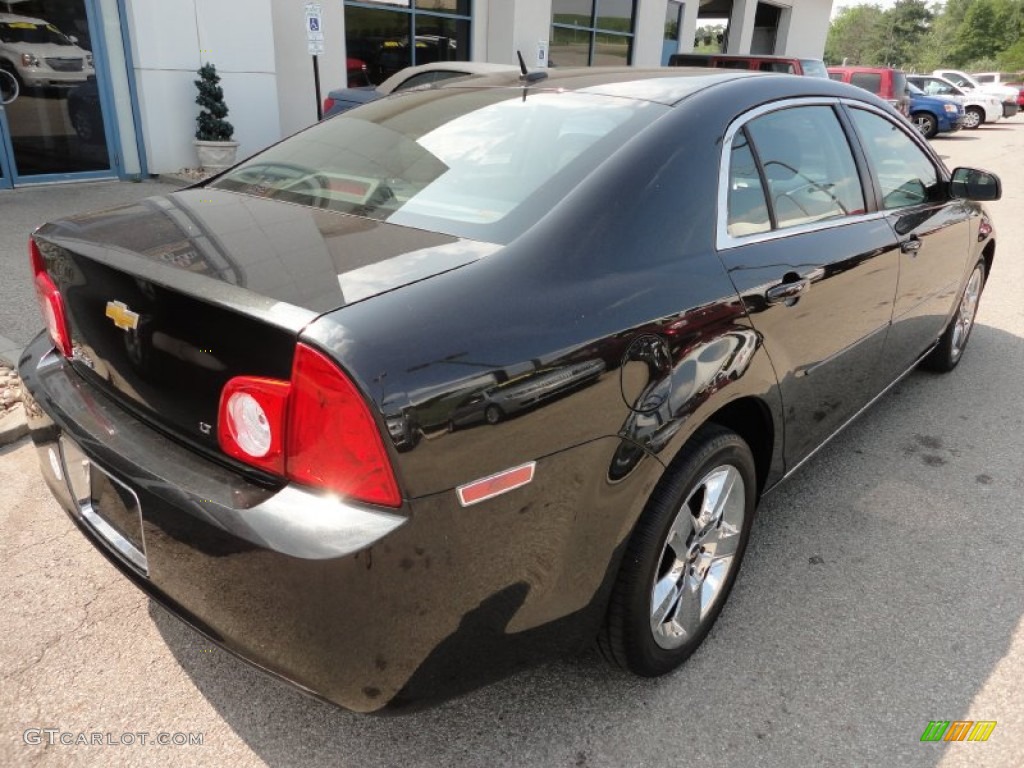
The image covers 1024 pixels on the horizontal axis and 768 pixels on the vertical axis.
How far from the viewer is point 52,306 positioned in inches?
85.7

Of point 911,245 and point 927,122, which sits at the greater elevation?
point 911,245

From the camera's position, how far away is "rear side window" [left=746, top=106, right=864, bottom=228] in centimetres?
250

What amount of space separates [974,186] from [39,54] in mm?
8728

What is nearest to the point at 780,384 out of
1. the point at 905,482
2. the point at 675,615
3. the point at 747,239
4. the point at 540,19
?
the point at 747,239

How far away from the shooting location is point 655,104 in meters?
2.30

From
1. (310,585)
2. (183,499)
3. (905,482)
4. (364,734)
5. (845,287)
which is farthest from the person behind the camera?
(905,482)

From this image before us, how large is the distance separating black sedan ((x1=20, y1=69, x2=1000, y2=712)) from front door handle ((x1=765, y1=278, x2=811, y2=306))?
0.13 ft

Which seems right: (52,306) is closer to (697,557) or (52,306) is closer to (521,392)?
(521,392)

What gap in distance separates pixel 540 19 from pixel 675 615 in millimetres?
14231

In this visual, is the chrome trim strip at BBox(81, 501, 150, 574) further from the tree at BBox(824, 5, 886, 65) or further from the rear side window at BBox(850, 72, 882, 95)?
the tree at BBox(824, 5, 886, 65)

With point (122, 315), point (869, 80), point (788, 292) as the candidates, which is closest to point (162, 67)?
point (122, 315)

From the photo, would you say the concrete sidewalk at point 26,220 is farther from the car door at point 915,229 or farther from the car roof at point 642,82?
the car door at point 915,229

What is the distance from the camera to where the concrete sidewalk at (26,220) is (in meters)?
4.55

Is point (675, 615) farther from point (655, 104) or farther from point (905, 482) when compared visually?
point (905, 482)
